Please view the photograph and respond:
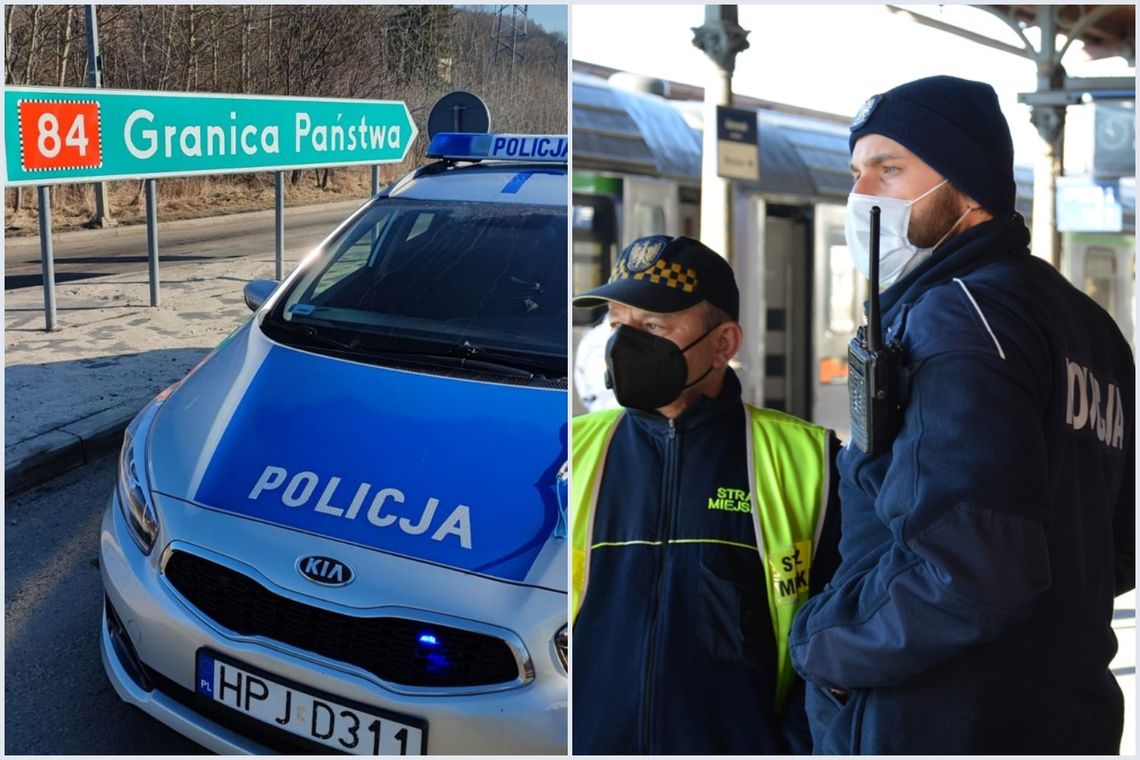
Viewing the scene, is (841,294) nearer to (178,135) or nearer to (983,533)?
(178,135)

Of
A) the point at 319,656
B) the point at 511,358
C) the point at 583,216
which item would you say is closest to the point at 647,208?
the point at 583,216

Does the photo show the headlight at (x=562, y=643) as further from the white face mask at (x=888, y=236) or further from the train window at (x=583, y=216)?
the train window at (x=583, y=216)

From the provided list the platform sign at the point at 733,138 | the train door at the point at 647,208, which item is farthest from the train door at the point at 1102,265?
the platform sign at the point at 733,138

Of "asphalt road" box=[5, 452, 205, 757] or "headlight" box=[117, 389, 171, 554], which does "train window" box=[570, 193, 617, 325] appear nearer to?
"headlight" box=[117, 389, 171, 554]

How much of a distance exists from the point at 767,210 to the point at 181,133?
3684 millimetres

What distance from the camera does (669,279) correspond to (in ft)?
5.38

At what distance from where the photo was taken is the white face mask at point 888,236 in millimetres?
1467

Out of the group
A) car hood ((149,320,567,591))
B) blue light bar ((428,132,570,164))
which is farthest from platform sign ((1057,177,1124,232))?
car hood ((149,320,567,591))


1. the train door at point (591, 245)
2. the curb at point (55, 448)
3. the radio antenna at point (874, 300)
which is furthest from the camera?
the train door at point (591, 245)

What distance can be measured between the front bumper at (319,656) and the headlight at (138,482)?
42 millimetres

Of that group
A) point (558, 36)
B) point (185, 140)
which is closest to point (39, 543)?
point (185, 140)

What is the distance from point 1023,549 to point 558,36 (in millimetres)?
1430

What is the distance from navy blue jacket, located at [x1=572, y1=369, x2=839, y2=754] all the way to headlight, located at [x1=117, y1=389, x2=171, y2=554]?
0.85 meters

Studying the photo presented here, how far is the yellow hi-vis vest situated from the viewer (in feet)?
5.01
